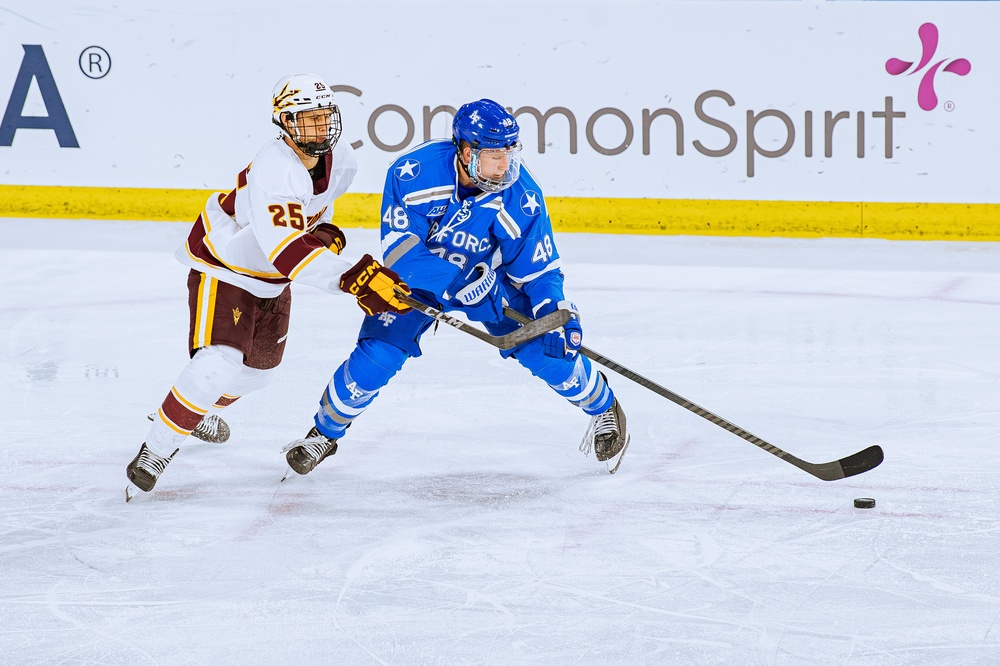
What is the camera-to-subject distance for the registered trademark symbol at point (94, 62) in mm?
6066

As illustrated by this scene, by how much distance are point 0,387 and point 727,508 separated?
2041mm

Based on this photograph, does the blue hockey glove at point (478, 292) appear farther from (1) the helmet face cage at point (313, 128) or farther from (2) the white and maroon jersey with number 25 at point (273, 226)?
(1) the helmet face cage at point (313, 128)

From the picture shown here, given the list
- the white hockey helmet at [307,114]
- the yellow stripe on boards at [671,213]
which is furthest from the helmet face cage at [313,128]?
the yellow stripe on boards at [671,213]

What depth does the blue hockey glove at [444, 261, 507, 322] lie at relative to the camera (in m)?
2.61

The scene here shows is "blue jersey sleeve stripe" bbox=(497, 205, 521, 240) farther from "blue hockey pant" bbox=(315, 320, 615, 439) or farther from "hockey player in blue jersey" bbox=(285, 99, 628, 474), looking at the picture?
"blue hockey pant" bbox=(315, 320, 615, 439)

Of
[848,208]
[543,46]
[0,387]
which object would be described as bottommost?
[848,208]

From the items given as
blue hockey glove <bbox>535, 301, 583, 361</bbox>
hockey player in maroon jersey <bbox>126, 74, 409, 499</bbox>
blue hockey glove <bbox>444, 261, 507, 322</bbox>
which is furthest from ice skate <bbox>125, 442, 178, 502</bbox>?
blue hockey glove <bbox>535, 301, 583, 361</bbox>

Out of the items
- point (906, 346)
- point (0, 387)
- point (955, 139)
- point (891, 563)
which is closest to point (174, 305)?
point (0, 387)

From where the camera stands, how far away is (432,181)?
2.52 meters

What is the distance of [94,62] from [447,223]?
4.11 m

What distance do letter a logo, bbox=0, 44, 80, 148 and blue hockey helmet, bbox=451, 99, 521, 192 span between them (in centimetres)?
416

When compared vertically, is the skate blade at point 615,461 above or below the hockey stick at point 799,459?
below

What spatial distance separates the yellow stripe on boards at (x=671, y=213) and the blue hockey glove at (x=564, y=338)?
333 centimetres

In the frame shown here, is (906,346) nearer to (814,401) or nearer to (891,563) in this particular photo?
(814,401)
